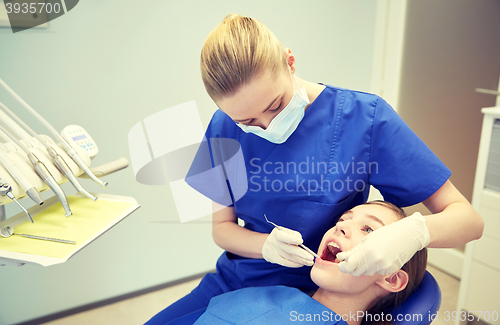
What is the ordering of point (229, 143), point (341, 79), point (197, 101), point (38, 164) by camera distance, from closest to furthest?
point (38, 164) → point (229, 143) → point (197, 101) → point (341, 79)

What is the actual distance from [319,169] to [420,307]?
45 centimetres

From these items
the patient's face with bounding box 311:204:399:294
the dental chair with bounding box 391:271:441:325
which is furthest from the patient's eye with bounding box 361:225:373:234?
the dental chair with bounding box 391:271:441:325

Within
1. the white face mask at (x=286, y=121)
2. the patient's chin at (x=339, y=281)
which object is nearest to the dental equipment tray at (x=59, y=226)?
the white face mask at (x=286, y=121)

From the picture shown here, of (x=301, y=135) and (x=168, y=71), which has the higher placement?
(x=168, y=71)

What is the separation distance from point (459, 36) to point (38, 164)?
221 centimetres

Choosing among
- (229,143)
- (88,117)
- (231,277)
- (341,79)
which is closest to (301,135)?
(229,143)

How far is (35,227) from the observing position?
90 cm

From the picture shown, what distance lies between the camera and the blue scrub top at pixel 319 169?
3.22ft

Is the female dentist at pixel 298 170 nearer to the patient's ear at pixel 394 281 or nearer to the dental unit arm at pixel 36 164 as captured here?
the patient's ear at pixel 394 281

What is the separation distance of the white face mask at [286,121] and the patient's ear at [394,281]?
50cm

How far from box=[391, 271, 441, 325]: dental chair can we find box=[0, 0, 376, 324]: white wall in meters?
1.35

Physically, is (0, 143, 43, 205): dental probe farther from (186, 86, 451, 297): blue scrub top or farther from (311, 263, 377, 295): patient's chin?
(311, 263, 377, 295): patient's chin

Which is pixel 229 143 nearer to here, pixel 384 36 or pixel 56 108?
pixel 56 108

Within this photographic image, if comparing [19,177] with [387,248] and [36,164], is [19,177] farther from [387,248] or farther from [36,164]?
[387,248]
